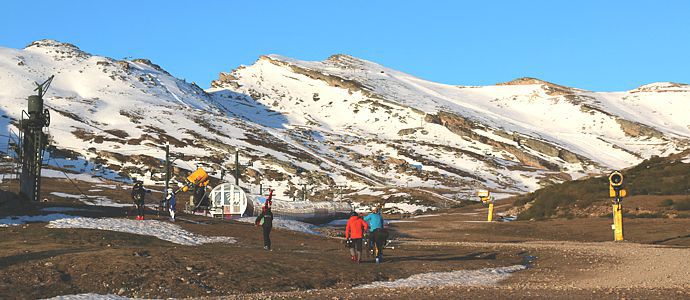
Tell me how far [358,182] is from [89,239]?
124262 mm

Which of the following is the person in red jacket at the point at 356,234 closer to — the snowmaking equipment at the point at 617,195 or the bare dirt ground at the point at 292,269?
the bare dirt ground at the point at 292,269

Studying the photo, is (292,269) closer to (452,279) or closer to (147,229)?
(452,279)

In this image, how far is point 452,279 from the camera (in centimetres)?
2288

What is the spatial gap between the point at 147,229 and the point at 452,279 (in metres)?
17.0

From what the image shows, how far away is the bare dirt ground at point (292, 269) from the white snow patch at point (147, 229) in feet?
3.19

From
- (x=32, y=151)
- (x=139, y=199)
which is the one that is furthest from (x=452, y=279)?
(x=32, y=151)

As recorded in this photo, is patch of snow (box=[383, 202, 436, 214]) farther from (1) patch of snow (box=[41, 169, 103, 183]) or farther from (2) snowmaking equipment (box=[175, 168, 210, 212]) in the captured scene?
(2) snowmaking equipment (box=[175, 168, 210, 212])

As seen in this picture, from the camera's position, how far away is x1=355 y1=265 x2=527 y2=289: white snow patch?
21.4m

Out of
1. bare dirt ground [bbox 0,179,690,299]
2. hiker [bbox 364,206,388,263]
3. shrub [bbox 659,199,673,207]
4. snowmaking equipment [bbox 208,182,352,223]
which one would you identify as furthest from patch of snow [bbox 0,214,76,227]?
shrub [bbox 659,199,673,207]

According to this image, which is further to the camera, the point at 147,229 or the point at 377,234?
the point at 147,229

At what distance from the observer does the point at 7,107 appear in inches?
6905

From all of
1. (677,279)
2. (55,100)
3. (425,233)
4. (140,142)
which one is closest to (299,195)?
(140,142)

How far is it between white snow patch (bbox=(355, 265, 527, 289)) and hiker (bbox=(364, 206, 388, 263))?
2916 mm

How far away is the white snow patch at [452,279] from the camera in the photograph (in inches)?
844
